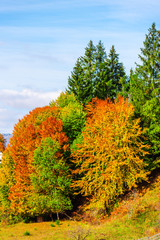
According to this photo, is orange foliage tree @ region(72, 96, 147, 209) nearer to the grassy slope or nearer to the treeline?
the treeline

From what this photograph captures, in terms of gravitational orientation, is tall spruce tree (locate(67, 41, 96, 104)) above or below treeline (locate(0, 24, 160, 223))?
above

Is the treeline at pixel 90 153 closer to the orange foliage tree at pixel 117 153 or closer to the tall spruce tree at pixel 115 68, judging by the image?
the orange foliage tree at pixel 117 153

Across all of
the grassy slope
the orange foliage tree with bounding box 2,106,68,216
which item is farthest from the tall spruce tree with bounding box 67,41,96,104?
the grassy slope

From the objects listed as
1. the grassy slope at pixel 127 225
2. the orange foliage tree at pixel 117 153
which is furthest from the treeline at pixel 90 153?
the grassy slope at pixel 127 225

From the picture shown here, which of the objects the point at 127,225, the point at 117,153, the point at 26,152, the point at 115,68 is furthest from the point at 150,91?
the point at 115,68

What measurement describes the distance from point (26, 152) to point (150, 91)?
835 inches

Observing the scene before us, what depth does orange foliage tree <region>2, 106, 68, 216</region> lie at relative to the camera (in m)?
38.9

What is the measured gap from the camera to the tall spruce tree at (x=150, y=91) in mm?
34656

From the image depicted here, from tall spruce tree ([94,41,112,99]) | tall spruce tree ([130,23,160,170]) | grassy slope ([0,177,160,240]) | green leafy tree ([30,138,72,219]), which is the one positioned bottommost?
grassy slope ([0,177,160,240])

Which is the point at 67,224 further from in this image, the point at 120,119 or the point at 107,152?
the point at 120,119

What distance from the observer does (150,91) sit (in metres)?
36.0

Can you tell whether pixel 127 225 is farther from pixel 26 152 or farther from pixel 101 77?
pixel 101 77

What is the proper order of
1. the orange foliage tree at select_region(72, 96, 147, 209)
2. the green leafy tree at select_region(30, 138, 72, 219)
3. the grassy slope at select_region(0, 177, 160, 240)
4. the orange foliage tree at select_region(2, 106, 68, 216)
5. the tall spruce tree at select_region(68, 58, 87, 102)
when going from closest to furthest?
1. the grassy slope at select_region(0, 177, 160, 240)
2. the orange foliage tree at select_region(72, 96, 147, 209)
3. the green leafy tree at select_region(30, 138, 72, 219)
4. the orange foliage tree at select_region(2, 106, 68, 216)
5. the tall spruce tree at select_region(68, 58, 87, 102)

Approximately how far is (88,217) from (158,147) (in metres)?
13.5
